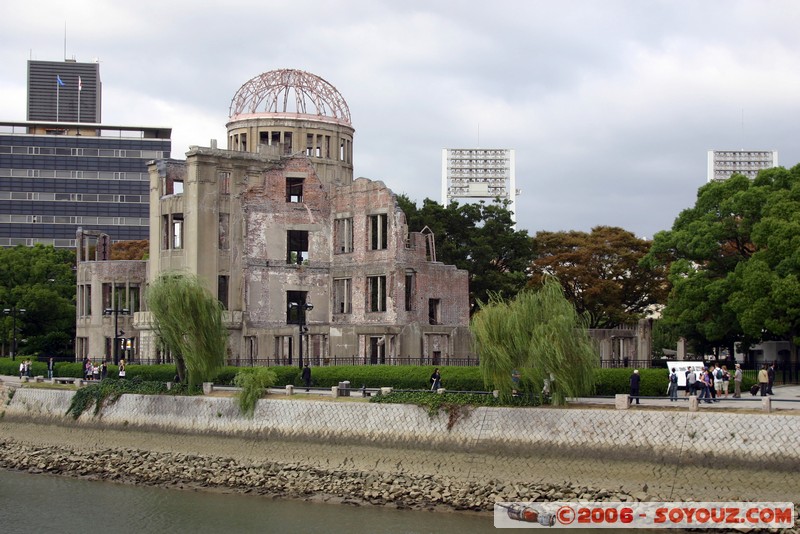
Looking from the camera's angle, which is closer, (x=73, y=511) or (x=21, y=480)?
(x=73, y=511)

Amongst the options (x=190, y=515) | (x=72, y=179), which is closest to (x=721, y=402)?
(x=190, y=515)

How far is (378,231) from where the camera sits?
62.1 metres

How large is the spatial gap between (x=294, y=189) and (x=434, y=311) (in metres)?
11.0

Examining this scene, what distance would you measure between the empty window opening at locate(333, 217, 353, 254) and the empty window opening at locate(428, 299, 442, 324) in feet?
18.0

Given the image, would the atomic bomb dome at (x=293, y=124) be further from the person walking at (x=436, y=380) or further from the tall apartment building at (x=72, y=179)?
the tall apartment building at (x=72, y=179)

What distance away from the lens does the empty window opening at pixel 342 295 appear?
6394cm

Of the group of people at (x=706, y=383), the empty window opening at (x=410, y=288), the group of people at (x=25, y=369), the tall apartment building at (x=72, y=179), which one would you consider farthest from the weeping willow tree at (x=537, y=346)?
the tall apartment building at (x=72, y=179)

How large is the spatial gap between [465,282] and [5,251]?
39170 millimetres

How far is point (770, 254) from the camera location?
52.7 metres

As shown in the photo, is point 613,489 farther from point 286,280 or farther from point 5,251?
point 5,251

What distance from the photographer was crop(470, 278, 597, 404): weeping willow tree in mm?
38500

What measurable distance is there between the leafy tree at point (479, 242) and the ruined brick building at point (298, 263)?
10251 millimetres

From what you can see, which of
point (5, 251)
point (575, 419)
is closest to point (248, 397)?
point (575, 419)

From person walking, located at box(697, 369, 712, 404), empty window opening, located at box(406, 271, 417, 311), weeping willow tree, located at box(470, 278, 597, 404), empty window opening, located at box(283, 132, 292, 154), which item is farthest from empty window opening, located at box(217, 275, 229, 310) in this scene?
person walking, located at box(697, 369, 712, 404)
